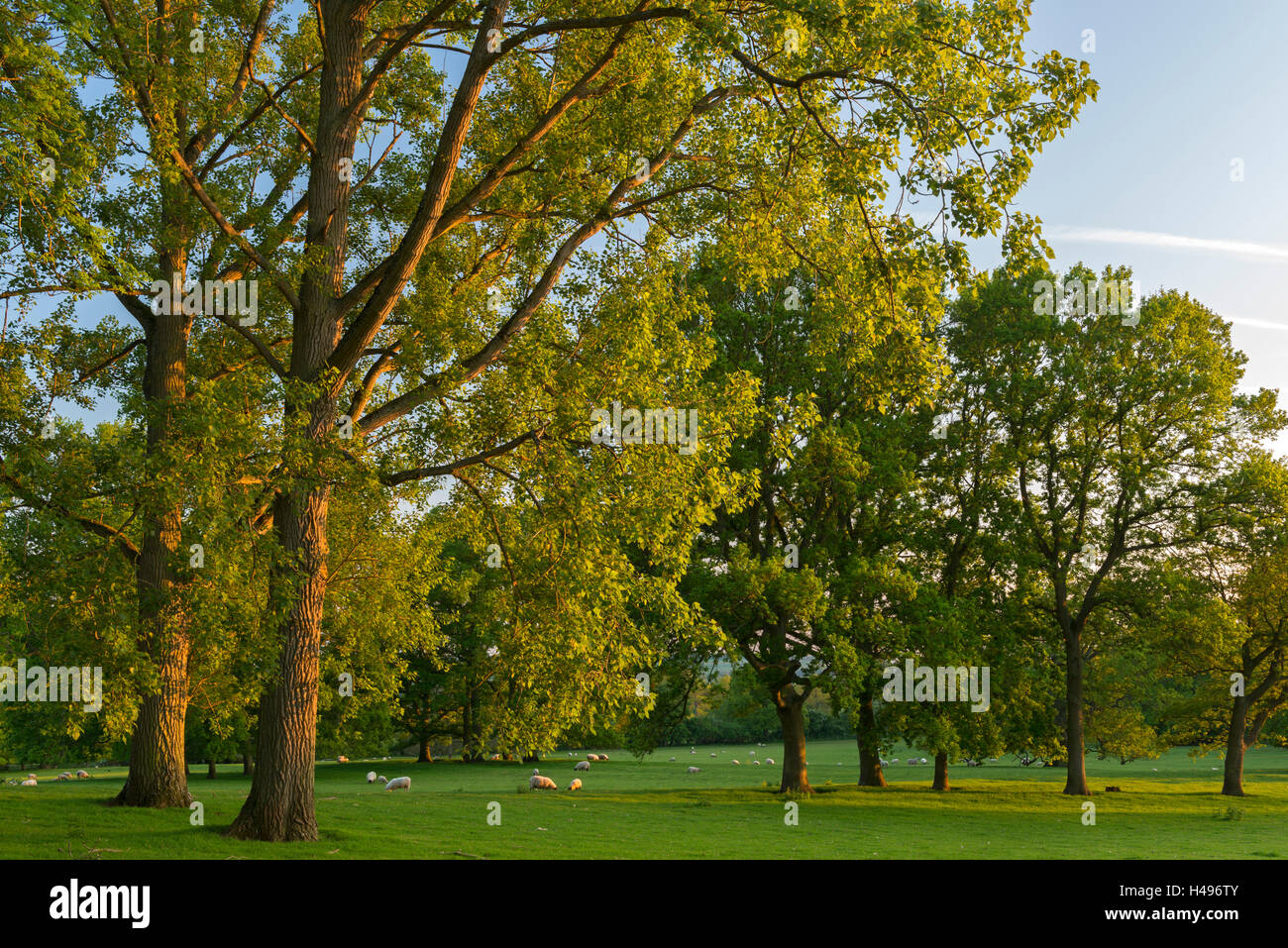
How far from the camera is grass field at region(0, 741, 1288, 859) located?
15055mm

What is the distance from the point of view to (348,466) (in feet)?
45.8

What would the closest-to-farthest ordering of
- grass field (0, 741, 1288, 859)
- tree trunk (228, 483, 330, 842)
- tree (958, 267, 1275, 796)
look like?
tree trunk (228, 483, 330, 842) < grass field (0, 741, 1288, 859) < tree (958, 267, 1275, 796)

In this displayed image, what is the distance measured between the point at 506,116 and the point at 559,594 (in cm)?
967

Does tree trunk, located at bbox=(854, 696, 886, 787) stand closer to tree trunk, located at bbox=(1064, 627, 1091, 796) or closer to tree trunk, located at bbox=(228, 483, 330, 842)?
tree trunk, located at bbox=(1064, 627, 1091, 796)

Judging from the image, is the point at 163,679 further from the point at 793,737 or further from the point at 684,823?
the point at 793,737

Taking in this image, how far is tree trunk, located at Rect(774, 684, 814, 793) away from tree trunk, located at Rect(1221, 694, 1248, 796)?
726 inches

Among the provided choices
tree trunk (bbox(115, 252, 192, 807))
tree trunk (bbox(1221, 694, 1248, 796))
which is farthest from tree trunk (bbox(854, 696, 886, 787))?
tree trunk (bbox(115, 252, 192, 807))

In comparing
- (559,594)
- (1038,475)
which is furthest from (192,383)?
(1038,475)

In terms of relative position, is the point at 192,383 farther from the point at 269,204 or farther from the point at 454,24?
the point at 454,24

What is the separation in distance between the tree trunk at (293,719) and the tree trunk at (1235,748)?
3761cm

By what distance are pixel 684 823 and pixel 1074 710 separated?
63.1 feet

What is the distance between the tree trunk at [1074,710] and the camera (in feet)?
118

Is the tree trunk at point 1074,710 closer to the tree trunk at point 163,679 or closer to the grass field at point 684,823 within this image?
the grass field at point 684,823

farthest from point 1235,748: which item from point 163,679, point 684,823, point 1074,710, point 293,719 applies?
point 163,679
